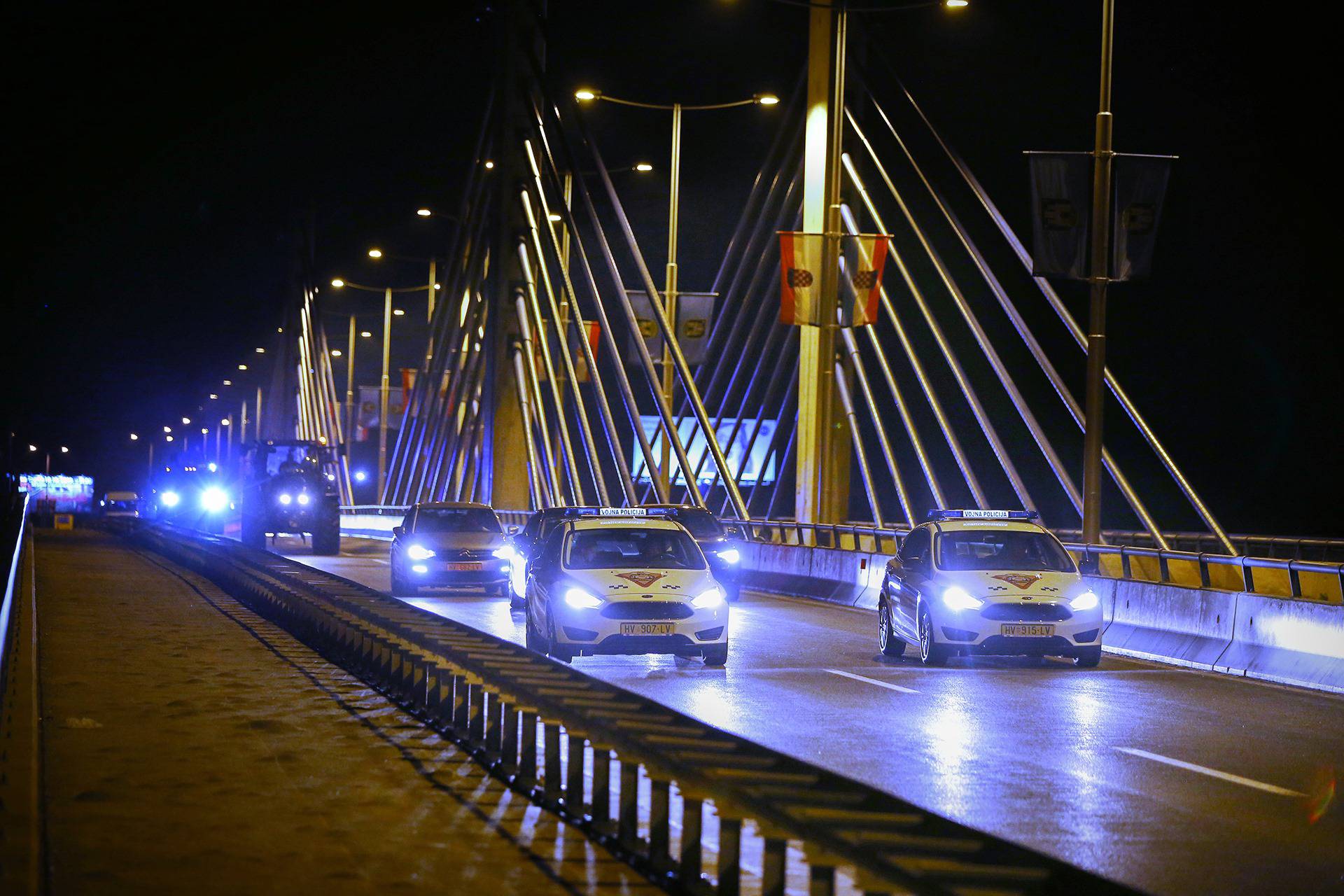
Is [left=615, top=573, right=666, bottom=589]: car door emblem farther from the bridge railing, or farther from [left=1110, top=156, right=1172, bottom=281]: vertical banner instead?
[left=1110, top=156, right=1172, bottom=281]: vertical banner

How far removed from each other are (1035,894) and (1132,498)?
2506cm

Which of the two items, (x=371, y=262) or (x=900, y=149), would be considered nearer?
(x=900, y=149)

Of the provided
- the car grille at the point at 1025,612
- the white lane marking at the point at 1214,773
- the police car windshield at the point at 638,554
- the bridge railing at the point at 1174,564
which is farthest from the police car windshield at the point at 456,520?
the white lane marking at the point at 1214,773

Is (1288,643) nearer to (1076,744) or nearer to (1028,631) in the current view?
(1028,631)

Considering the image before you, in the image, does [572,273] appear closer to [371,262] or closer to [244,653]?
[371,262]

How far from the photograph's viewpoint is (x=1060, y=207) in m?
23.0

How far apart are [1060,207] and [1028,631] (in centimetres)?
746

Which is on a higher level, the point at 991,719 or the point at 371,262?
the point at 371,262

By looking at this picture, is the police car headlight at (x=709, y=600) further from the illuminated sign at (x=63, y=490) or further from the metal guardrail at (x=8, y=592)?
the illuminated sign at (x=63, y=490)

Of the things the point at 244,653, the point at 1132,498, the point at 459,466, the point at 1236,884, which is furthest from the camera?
the point at 459,466

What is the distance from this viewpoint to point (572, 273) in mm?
88938

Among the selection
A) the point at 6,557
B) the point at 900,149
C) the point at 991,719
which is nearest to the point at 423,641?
the point at 991,719

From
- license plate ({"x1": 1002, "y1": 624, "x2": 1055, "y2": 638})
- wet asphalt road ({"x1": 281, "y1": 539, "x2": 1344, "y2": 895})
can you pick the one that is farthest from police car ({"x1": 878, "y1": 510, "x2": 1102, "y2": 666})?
wet asphalt road ({"x1": 281, "y1": 539, "x2": 1344, "y2": 895})

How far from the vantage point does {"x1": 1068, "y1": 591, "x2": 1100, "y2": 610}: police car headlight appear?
17.5 meters
